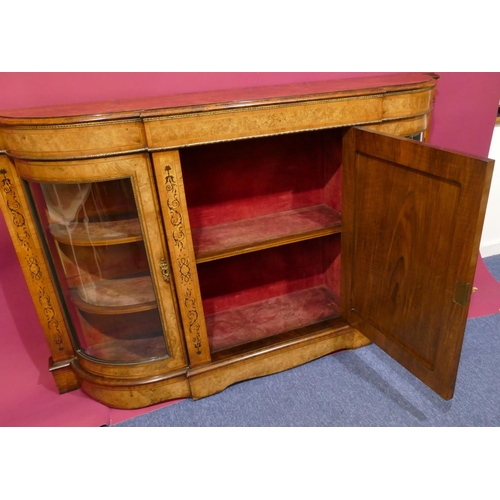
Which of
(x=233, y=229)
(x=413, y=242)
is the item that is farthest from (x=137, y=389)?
(x=413, y=242)

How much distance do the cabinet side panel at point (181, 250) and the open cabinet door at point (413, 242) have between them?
0.61 m

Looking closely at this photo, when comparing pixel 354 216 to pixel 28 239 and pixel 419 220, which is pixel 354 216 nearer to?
pixel 419 220

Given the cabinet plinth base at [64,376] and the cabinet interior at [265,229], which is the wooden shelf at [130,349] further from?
the cabinet interior at [265,229]

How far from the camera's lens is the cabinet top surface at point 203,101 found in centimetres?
120

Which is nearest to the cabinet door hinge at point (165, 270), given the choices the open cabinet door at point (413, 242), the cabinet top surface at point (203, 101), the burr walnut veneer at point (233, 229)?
the burr walnut veneer at point (233, 229)

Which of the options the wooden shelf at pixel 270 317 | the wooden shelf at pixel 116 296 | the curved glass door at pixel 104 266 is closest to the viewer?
the curved glass door at pixel 104 266

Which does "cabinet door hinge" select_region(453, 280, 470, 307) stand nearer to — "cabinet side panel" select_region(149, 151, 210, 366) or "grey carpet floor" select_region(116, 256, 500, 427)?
"grey carpet floor" select_region(116, 256, 500, 427)

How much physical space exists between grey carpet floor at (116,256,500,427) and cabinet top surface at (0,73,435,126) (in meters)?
1.05

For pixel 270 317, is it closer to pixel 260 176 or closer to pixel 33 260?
pixel 260 176

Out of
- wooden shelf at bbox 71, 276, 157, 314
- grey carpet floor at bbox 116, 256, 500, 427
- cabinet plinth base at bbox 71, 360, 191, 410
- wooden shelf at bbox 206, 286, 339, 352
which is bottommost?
grey carpet floor at bbox 116, 256, 500, 427

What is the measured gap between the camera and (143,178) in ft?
4.24

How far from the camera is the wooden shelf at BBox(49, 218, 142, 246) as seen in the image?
1.38m

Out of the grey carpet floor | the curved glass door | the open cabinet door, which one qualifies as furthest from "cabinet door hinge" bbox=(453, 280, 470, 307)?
the curved glass door

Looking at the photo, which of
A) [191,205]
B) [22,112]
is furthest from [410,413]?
[22,112]
